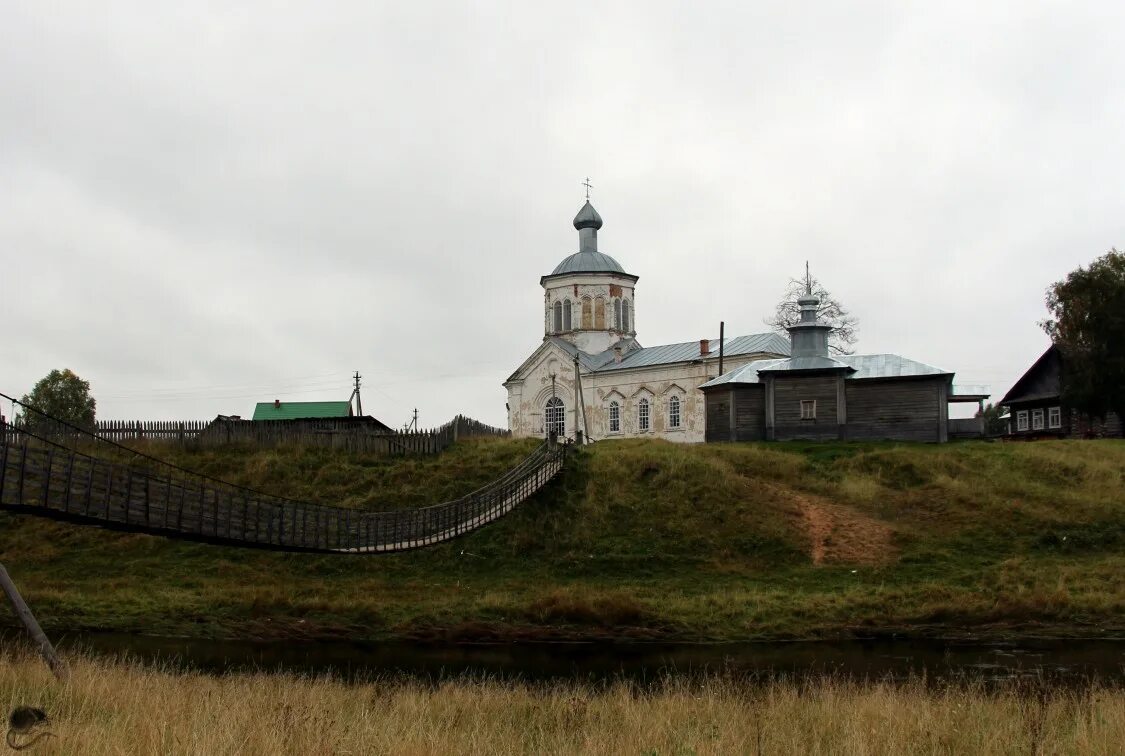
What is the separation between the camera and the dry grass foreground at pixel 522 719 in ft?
29.0

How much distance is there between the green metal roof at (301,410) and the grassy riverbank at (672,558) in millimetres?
16803

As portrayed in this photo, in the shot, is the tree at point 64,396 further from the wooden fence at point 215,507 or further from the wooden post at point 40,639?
the wooden post at point 40,639

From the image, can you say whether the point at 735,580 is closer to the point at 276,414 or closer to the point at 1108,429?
the point at 1108,429

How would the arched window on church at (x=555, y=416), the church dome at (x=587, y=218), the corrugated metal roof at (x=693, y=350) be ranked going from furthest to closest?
the church dome at (x=587, y=218) → the arched window on church at (x=555, y=416) → the corrugated metal roof at (x=693, y=350)

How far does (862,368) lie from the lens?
3838 centimetres

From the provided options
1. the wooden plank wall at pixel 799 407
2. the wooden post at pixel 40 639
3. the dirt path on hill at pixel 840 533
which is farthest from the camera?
the wooden plank wall at pixel 799 407

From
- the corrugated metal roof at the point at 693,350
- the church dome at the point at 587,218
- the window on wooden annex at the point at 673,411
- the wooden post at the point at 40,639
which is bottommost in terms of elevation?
the wooden post at the point at 40,639

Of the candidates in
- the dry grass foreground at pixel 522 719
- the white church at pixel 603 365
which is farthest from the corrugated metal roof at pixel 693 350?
the dry grass foreground at pixel 522 719

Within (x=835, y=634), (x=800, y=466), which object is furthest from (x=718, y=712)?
(x=800, y=466)

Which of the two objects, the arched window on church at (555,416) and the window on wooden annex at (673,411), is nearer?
the window on wooden annex at (673,411)

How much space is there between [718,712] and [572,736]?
89.1 inches

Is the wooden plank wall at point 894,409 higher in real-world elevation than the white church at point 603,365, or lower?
lower

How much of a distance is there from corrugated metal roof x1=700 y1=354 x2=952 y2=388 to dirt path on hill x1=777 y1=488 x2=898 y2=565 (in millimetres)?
9494

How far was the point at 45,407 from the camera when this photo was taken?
2447 inches
